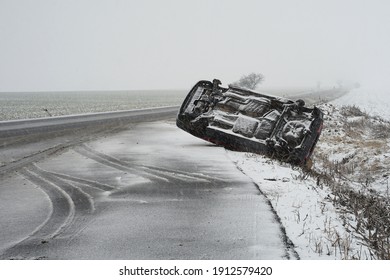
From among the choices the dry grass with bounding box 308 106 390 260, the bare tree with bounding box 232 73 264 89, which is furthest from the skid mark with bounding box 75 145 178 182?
the bare tree with bounding box 232 73 264 89

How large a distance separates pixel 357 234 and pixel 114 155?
250 inches

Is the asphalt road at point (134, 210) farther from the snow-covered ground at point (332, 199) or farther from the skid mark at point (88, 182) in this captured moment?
the snow-covered ground at point (332, 199)

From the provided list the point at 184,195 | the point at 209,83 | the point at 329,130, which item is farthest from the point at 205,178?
the point at 329,130

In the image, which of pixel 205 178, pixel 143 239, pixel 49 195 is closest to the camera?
pixel 143 239

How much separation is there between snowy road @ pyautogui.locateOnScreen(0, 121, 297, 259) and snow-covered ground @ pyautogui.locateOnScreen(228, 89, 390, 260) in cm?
29

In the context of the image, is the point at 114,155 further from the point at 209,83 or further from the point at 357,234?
the point at 357,234

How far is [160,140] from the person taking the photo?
40.6ft

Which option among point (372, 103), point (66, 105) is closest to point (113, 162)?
point (372, 103)

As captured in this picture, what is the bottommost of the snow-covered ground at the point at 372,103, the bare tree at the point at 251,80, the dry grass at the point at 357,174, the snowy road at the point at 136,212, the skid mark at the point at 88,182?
the dry grass at the point at 357,174

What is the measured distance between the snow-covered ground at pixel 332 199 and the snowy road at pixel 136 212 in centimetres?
29

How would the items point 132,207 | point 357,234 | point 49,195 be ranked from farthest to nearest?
point 49,195 < point 132,207 < point 357,234

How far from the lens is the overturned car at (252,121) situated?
9.01 meters

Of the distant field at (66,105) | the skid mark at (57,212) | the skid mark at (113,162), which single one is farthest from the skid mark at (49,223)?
the distant field at (66,105)

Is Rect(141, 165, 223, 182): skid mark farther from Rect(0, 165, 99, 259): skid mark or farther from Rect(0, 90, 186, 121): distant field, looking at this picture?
Rect(0, 90, 186, 121): distant field
